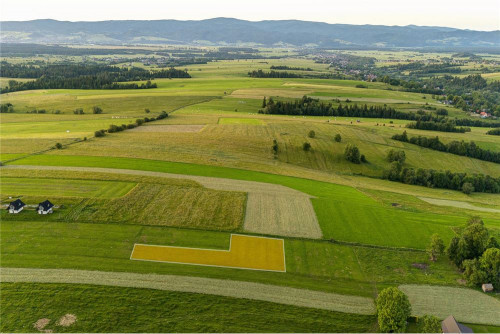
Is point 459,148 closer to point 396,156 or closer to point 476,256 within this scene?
point 396,156

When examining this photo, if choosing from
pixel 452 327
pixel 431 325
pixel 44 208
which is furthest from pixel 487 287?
pixel 44 208

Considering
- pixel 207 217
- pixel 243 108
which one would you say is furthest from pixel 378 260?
pixel 243 108

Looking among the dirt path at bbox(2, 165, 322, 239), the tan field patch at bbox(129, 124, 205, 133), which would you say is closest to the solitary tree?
the dirt path at bbox(2, 165, 322, 239)

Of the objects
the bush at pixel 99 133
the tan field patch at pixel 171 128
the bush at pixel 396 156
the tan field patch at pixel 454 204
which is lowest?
the tan field patch at pixel 454 204

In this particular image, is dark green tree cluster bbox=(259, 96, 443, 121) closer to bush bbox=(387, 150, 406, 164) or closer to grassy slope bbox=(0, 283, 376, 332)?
bush bbox=(387, 150, 406, 164)

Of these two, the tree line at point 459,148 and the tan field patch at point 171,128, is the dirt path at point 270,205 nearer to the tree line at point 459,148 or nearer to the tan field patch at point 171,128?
the tan field patch at point 171,128

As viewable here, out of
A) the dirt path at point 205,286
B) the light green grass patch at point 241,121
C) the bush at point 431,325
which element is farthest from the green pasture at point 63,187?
the light green grass patch at point 241,121
